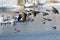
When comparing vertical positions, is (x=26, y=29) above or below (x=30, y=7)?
below

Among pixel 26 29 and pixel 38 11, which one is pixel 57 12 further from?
pixel 26 29

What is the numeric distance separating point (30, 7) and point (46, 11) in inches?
6.5

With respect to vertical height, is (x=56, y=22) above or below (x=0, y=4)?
below

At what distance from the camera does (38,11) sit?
2.04 m

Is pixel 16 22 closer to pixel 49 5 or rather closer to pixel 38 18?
pixel 38 18

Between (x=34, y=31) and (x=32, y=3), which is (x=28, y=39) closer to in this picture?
(x=34, y=31)

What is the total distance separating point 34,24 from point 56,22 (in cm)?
22

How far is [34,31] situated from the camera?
199 centimetres

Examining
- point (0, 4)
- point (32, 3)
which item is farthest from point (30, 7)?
point (0, 4)

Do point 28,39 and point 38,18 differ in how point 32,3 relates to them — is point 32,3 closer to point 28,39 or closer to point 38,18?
point 38,18

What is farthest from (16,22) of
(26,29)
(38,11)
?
(38,11)

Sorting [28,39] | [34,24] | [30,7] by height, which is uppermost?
[30,7]

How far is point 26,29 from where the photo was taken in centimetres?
200

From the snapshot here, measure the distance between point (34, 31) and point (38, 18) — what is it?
0.44ft
